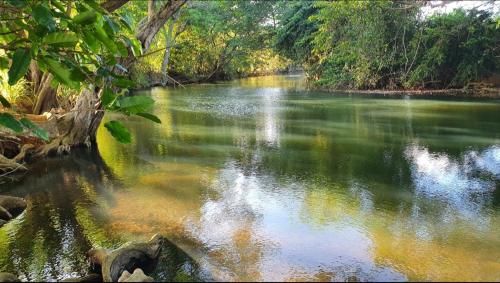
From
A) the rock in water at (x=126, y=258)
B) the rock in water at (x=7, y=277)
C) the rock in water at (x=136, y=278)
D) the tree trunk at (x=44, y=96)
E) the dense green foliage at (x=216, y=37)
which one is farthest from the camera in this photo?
the dense green foliage at (x=216, y=37)

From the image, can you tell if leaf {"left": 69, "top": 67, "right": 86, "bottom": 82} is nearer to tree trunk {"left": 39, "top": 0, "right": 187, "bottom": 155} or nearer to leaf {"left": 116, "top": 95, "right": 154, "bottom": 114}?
leaf {"left": 116, "top": 95, "right": 154, "bottom": 114}

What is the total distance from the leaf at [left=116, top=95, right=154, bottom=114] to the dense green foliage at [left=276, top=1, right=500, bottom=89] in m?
15.3

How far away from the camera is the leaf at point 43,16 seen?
1773 millimetres

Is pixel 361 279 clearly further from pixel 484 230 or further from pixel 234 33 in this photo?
pixel 234 33

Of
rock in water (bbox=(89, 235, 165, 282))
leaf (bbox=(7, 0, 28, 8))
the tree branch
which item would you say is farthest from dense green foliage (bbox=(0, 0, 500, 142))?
rock in water (bbox=(89, 235, 165, 282))

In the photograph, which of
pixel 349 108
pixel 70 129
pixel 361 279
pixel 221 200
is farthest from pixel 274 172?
pixel 349 108

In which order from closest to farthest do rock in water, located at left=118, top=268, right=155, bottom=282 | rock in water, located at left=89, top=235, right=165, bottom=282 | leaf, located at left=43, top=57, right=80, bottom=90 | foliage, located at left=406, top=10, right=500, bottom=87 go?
1. leaf, located at left=43, top=57, right=80, bottom=90
2. rock in water, located at left=118, top=268, right=155, bottom=282
3. rock in water, located at left=89, top=235, right=165, bottom=282
4. foliage, located at left=406, top=10, right=500, bottom=87

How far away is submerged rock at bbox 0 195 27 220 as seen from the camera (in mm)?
5605

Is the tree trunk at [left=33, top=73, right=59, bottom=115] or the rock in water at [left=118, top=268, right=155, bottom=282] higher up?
the tree trunk at [left=33, top=73, right=59, bottom=115]

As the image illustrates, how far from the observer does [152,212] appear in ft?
17.9

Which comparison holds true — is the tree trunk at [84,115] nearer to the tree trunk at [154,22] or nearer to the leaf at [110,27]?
the tree trunk at [154,22]

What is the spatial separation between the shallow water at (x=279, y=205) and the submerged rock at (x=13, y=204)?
148 mm

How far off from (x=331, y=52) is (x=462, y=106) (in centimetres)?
749

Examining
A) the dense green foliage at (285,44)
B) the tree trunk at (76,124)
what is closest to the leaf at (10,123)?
the dense green foliage at (285,44)
